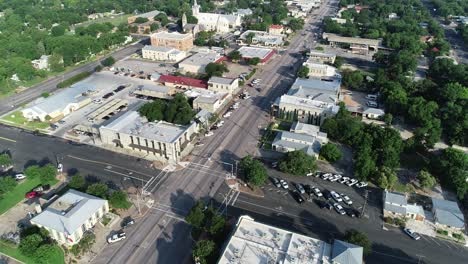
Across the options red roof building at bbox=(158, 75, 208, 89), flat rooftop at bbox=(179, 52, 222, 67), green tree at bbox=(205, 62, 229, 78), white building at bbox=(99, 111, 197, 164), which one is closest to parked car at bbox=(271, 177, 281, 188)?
white building at bbox=(99, 111, 197, 164)

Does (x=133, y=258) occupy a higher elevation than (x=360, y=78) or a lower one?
lower

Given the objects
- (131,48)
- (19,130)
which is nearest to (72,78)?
(19,130)

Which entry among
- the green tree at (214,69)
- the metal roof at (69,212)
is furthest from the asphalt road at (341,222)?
the green tree at (214,69)

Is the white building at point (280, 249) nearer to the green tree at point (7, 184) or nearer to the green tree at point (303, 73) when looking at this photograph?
the green tree at point (7, 184)

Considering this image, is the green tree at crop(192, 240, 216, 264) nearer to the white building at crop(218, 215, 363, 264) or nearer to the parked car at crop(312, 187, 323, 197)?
the white building at crop(218, 215, 363, 264)

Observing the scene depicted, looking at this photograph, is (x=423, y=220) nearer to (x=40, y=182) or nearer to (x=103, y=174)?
(x=103, y=174)
